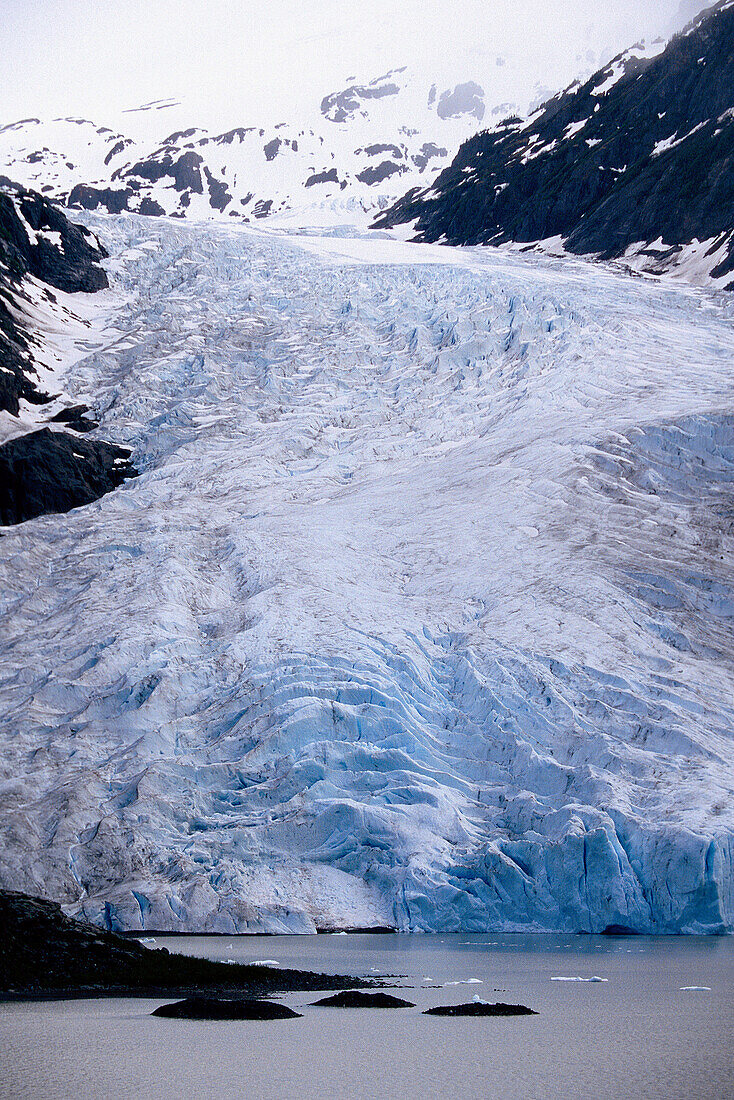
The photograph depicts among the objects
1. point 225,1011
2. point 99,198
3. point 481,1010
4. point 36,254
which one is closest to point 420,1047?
point 481,1010

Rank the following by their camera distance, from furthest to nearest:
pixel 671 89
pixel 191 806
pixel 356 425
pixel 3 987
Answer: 1. pixel 671 89
2. pixel 356 425
3. pixel 191 806
4. pixel 3 987

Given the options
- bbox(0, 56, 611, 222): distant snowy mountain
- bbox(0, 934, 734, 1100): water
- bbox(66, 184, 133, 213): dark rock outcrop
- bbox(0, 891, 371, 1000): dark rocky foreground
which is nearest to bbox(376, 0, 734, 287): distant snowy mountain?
bbox(0, 56, 611, 222): distant snowy mountain

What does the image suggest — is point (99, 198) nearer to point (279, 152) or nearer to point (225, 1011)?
point (279, 152)

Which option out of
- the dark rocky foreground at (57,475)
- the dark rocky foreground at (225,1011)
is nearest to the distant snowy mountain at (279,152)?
the dark rocky foreground at (57,475)

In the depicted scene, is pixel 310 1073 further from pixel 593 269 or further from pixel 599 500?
pixel 593 269

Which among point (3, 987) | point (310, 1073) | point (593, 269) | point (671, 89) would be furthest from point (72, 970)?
point (671, 89)

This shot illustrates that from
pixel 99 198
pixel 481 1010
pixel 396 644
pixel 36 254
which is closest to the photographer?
pixel 481 1010

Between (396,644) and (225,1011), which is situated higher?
(396,644)
